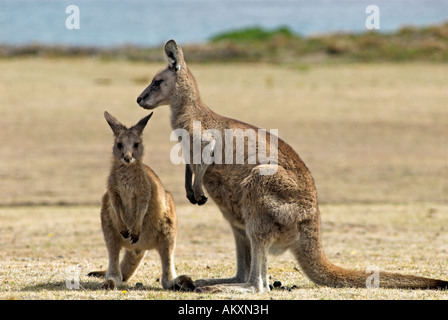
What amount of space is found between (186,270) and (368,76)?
15.8 metres

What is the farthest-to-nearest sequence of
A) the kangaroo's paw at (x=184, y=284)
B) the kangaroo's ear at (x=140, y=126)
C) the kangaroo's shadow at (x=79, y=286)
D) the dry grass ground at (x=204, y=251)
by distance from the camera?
the kangaroo's ear at (x=140, y=126) → the kangaroo's shadow at (x=79, y=286) → the kangaroo's paw at (x=184, y=284) → the dry grass ground at (x=204, y=251)

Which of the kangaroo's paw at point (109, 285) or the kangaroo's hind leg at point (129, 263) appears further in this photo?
the kangaroo's hind leg at point (129, 263)

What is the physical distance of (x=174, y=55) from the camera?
21.5 ft

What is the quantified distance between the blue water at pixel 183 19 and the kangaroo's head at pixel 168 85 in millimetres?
30324

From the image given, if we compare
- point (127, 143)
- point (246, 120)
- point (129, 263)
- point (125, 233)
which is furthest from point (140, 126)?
point (246, 120)

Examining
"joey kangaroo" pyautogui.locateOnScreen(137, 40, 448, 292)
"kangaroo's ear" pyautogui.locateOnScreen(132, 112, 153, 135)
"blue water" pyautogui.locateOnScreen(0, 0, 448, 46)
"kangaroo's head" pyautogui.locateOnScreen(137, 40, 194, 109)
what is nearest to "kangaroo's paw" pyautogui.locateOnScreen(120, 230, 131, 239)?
"joey kangaroo" pyautogui.locateOnScreen(137, 40, 448, 292)

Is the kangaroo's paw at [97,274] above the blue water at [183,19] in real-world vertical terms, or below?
below

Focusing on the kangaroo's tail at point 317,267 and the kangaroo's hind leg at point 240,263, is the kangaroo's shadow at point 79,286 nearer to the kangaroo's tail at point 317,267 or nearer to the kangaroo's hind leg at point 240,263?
the kangaroo's hind leg at point 240,263

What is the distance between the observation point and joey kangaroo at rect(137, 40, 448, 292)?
5.90 m

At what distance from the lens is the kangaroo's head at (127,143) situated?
6.04 m

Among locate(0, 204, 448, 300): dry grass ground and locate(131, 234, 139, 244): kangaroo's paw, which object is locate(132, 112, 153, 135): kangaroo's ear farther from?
locate(0, 204, 448, 300): dry grass ground

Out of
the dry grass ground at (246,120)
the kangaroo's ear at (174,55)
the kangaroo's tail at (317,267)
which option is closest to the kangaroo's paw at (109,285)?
the dry grass ground at (246,120)
